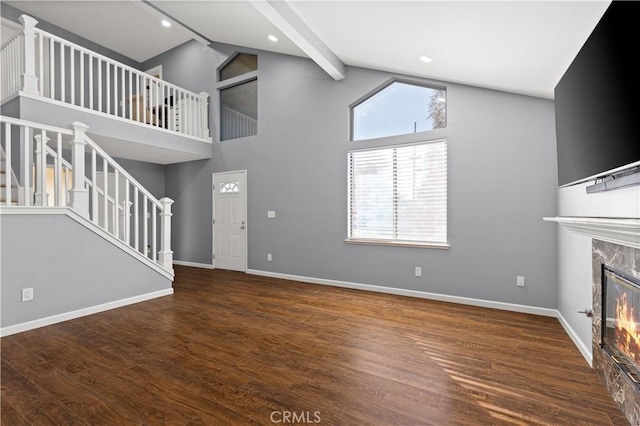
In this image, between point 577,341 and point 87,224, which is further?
point 87,224

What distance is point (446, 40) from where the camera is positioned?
2.72 m

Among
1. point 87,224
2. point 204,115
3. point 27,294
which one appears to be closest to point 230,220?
point 204,115

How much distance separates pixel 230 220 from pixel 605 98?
5506 millimetres

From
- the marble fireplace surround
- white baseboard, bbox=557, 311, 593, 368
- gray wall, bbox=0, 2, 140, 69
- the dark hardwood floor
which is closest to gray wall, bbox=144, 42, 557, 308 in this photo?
white baseboard, bbox=557, 311, 593, 368

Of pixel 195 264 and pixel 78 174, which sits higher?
pixel 78 174

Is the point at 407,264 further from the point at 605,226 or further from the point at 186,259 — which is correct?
the point at 186,259

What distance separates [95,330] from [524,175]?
4751 mm

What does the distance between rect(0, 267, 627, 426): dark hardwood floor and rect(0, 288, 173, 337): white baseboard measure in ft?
0.35

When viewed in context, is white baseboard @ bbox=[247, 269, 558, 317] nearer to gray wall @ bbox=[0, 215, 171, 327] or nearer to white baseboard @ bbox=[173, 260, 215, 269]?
white baseboard @ bbox=[173, 260, 215, 269]

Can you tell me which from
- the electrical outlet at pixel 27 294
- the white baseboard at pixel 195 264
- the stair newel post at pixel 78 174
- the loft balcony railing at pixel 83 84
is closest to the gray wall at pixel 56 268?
the electrical outlet at pixel 27 294

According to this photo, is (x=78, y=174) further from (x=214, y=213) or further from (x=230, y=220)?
(x=214, y=213)

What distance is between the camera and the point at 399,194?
4.22 meters

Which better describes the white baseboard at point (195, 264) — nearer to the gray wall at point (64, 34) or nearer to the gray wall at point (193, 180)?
the gray wall at point (193, 180)

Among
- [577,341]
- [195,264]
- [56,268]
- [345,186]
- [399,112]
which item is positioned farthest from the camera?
[195,264]
